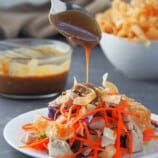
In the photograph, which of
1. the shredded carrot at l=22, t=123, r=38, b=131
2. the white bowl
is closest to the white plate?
the shredded carrot at l=22, t=123, r=38, b=131

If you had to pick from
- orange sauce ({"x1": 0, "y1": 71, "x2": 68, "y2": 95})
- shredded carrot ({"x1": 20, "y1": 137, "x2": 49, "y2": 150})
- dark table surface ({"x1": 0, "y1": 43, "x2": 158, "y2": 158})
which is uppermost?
shredded carrot ({"x1": 20, "y1": 137, "x2": 49, "y2": 150})

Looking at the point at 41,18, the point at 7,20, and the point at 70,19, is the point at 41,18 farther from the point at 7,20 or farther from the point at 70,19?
the point at 70,19

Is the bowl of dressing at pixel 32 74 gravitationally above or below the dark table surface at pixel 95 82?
above

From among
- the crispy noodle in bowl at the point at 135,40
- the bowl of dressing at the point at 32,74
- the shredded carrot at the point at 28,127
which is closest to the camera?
the shredded carrot at the point at 28,127

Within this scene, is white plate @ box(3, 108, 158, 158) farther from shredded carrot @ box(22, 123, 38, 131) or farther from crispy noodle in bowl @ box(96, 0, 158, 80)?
crispy noodle in bowl @ box(96, 0, 158, 80)

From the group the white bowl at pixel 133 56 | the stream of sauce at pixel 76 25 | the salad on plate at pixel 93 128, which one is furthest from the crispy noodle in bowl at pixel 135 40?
the salad on plate at pixel 93 128

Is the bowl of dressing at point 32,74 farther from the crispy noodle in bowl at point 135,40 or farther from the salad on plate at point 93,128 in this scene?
the salad on plate at point 93,128
